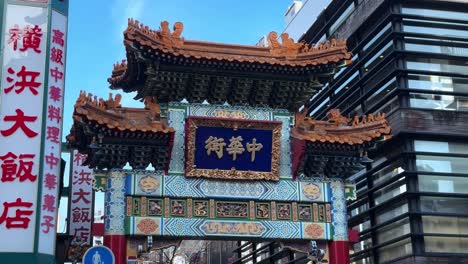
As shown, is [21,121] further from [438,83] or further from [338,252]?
[438,83]

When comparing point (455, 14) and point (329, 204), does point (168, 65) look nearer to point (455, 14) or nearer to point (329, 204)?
point (329, 204)

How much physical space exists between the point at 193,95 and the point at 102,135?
2.26 metres

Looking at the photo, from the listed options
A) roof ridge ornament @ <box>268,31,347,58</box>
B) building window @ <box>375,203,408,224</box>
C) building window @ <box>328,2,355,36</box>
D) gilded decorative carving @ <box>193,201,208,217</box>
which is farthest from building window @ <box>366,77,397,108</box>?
gilded decorative carving @ <box>193,201,208,217</box>

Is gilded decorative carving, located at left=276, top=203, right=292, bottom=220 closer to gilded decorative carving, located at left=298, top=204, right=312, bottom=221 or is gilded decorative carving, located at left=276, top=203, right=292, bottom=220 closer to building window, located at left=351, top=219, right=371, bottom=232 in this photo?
gilded decorative carving, located at left=298, top=204, right=312, bottom=221

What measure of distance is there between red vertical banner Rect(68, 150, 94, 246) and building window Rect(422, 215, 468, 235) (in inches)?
330

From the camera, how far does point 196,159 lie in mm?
14305

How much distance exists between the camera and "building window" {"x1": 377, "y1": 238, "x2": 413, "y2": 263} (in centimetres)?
1722

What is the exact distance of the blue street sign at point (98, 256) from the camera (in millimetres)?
11352

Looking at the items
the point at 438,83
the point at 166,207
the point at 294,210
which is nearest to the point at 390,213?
the point at 438,83

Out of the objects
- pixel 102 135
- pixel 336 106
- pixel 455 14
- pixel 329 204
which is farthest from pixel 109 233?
pixel 455 14

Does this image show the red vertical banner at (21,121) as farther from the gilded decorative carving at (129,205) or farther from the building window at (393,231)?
the building window at (393,231)

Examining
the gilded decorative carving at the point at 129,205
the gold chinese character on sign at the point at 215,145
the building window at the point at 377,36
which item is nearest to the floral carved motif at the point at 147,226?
the gilded decorative carving at the point at 129,205

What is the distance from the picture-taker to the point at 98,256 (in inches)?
449

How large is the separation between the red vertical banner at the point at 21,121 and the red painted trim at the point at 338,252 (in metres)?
6.12
